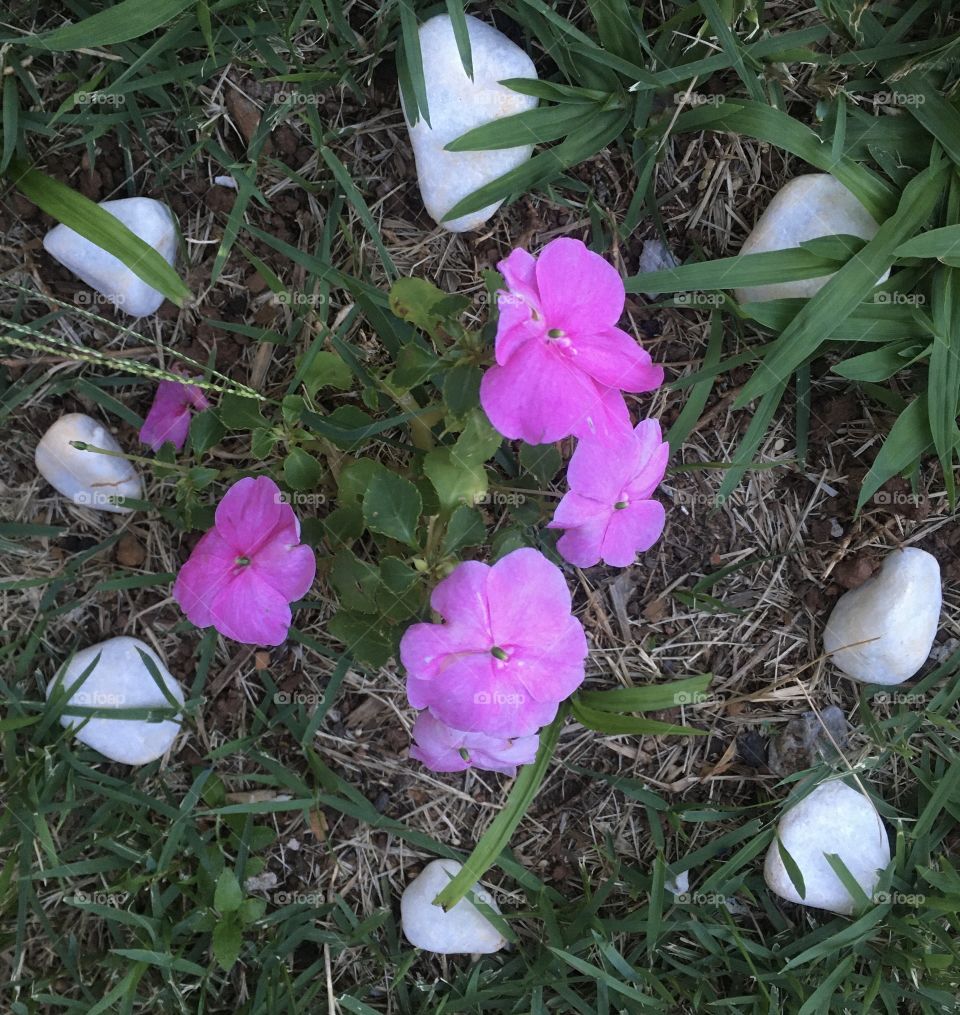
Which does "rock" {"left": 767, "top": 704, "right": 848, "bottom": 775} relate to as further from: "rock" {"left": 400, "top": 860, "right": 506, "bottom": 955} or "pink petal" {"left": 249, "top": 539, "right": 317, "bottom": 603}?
"pink petal" {"left": 249, "top": 539, "right": 317, "bottom": 603}

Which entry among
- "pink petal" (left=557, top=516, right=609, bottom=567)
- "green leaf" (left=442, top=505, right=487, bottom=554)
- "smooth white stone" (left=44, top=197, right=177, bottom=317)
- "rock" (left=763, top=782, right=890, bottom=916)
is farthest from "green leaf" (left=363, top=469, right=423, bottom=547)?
"rock" (left=763, top=782, right=890, bottom=916)

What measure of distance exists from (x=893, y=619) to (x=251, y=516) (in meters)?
1.23

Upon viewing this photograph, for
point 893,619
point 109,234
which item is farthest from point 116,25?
point 893,619

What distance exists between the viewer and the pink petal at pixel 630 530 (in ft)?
4.63

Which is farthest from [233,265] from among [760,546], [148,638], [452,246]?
[760,546]

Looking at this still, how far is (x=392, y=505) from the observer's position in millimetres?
1256

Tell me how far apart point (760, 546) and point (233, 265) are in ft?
3.98

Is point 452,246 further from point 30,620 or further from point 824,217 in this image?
point 30,620

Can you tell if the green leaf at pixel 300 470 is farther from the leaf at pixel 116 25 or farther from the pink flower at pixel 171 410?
the leaf at pixel 116 25

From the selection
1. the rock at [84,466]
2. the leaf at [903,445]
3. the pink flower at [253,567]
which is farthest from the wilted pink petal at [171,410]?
the leaf at [903,445]

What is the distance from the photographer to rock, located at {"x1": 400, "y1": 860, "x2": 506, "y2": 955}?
1716 millimetres

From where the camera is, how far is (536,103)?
5.20 ft

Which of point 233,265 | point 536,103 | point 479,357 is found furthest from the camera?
point 233,265

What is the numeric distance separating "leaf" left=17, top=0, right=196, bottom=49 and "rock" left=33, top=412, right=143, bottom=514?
652 mm
